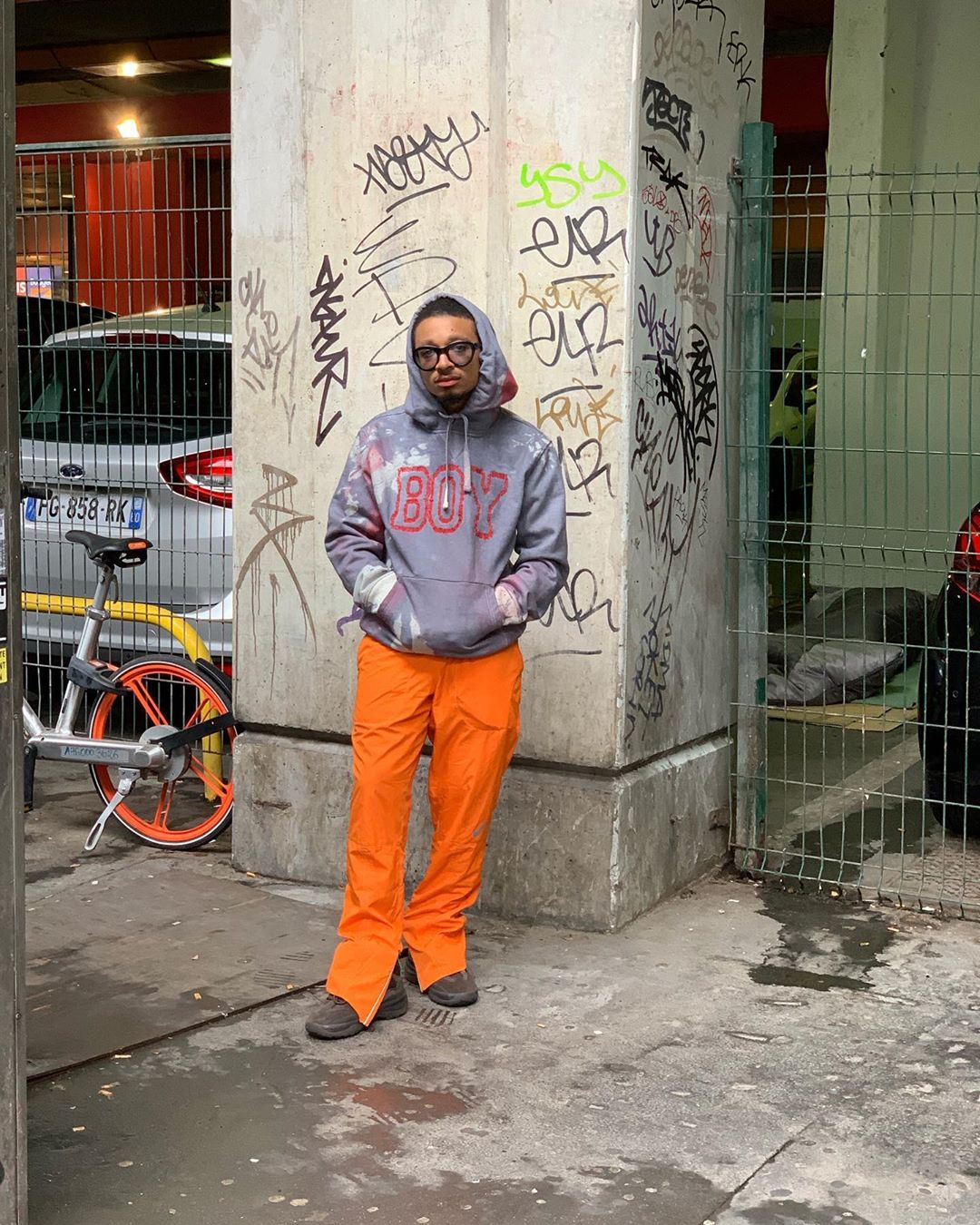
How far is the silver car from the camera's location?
6.40 meters

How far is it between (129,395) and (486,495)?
2.63 meters

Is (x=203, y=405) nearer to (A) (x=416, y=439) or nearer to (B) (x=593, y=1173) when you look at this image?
(A) (x=416, y=439)

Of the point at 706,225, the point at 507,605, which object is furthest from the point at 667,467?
the point at 507,605

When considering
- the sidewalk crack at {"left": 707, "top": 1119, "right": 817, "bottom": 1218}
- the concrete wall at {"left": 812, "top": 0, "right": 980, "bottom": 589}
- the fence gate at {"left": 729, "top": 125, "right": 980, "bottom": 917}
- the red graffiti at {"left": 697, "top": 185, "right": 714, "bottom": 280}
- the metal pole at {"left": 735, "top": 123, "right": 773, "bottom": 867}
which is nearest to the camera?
the sidewalk crack at {"left": 707, "top": 1119, "right": 817, "bottom": 1218}

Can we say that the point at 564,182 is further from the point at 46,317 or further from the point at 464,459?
the point at 46,317

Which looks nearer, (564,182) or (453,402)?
(453,402)

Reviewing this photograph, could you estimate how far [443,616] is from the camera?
14.1 feet

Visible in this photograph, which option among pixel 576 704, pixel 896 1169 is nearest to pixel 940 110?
pixel 576 704

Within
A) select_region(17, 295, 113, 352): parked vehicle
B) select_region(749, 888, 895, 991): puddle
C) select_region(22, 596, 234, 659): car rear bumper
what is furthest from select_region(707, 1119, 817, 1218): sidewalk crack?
select_region(17, 295, 113, 352): parked vehicle

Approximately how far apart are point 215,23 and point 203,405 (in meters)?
9.50

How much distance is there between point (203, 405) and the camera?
21.0ft

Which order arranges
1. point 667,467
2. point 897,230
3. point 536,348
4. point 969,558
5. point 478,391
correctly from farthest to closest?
point 897,230, point 969,558, point 667,467, point 536,348, point 478,391

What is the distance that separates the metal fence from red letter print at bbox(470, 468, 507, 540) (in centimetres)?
221

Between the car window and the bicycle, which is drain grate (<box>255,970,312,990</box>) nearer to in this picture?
the bicycle
